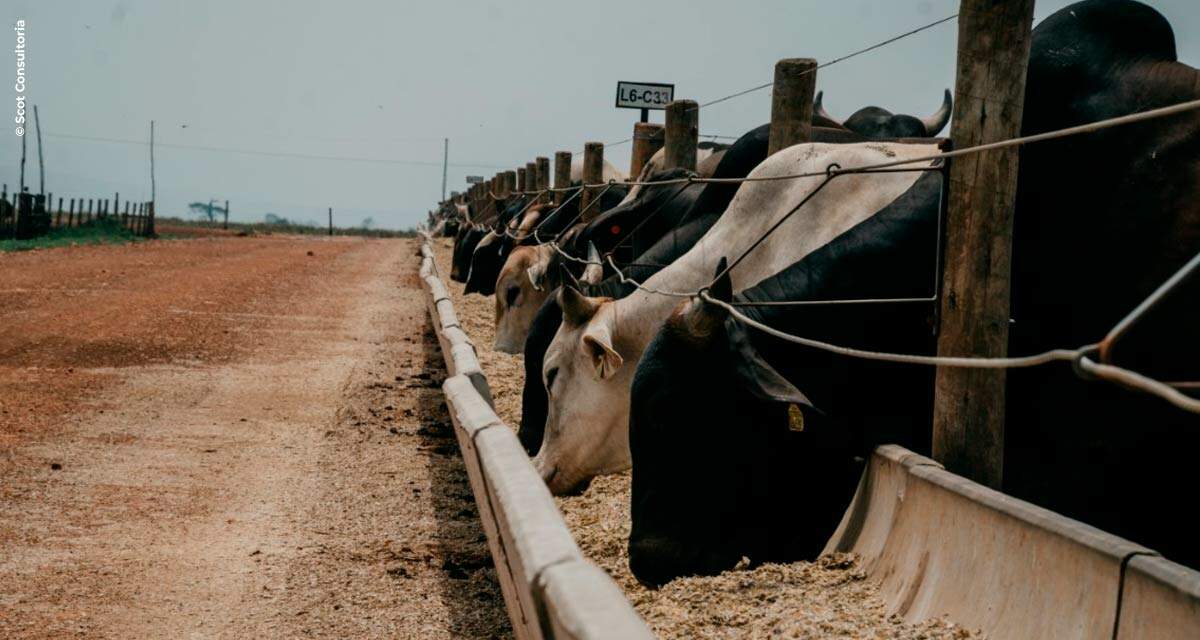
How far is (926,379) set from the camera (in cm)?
466

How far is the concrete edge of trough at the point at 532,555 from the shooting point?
236 centimetres

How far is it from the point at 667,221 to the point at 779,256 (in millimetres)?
3444

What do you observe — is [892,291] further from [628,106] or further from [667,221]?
[628,106]

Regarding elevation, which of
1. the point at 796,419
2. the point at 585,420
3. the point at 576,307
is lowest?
the point at 585,420

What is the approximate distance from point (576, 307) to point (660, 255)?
126 cm

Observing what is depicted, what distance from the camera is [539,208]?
1388cm

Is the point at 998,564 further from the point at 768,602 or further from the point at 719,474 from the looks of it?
the point at 719,474

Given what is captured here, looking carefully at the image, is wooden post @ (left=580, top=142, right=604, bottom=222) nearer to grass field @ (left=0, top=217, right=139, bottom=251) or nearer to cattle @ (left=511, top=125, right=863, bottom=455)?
cattle @ (left=511, top=125, right=863, bottom=455)

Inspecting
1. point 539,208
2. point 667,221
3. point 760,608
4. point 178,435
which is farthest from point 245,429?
point 539,208

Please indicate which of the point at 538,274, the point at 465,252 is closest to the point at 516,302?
the point at 538,274

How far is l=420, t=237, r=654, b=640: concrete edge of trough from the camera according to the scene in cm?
236

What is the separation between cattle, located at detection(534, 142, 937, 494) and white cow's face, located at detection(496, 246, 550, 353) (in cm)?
418

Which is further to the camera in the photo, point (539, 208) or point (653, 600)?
point (539, 208)

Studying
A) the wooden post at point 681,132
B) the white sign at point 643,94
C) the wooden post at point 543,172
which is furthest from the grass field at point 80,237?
the wooden post at point 681,132
